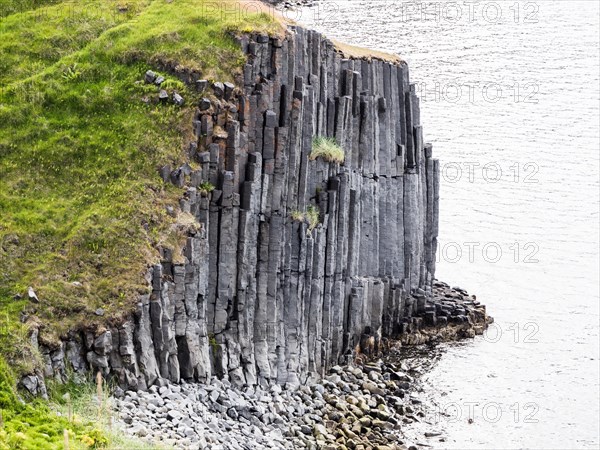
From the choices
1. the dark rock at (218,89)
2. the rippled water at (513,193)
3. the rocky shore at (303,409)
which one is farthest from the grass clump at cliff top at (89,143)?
the rippled water at (513,193)

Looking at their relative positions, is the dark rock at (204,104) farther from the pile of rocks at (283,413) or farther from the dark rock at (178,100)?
the pile of rocks at (283,413)

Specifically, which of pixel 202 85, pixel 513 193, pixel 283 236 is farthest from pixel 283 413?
pixel 513 193

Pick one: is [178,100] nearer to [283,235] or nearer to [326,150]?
[283,235]

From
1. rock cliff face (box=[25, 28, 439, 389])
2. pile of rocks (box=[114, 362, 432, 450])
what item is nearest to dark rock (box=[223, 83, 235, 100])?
rock cliff face (box=[25, 28, 439, 389])

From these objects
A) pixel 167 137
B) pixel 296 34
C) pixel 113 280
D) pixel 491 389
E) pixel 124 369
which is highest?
pixel 296 34

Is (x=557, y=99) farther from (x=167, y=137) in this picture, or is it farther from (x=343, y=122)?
(x=167, y=137)

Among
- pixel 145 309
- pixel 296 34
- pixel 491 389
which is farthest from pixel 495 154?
pixel 145 309
